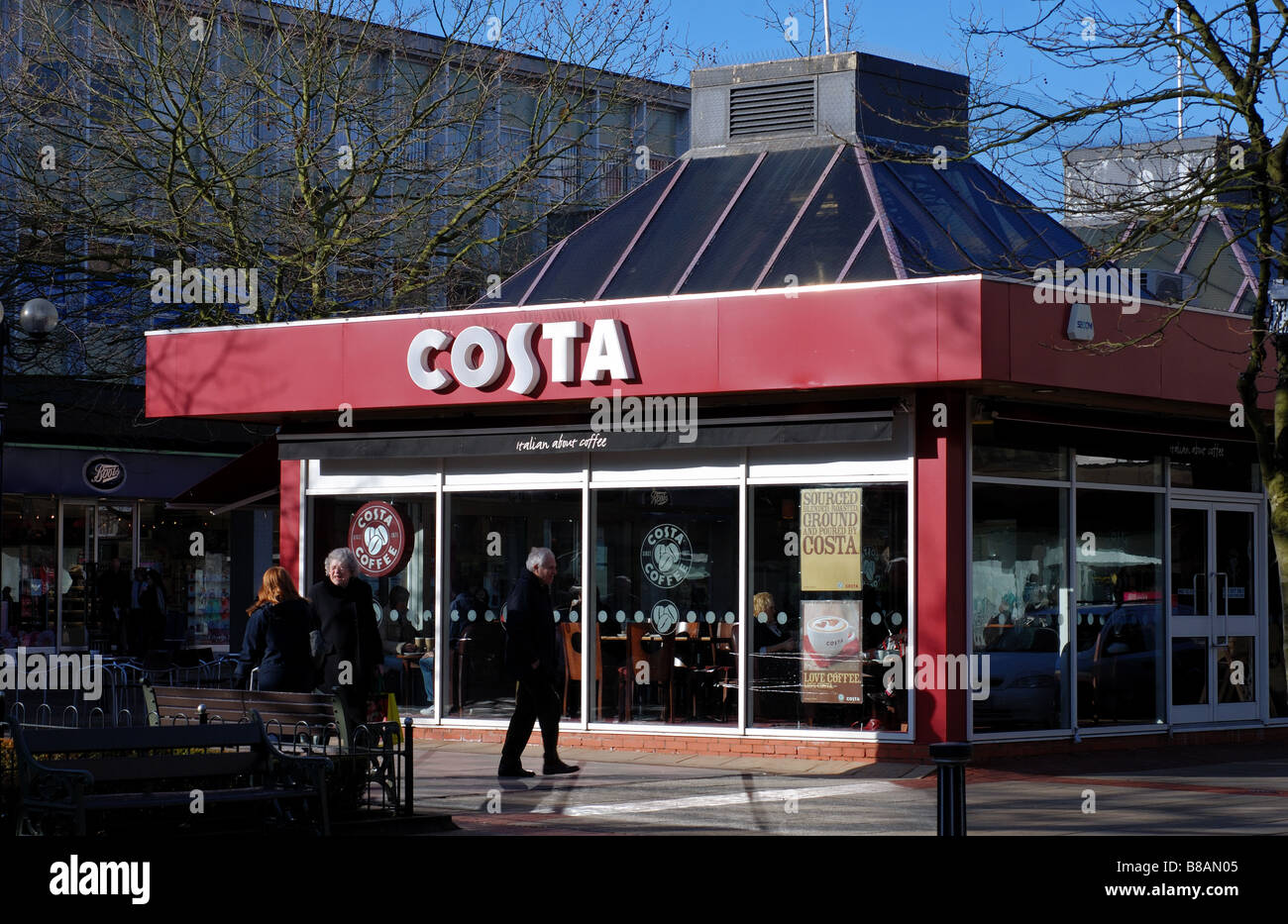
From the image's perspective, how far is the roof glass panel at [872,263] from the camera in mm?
15500

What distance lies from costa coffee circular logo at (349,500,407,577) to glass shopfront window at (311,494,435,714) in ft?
0.03

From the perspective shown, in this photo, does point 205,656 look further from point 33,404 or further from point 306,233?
point 306,233

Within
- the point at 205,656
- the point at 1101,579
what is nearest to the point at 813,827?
the point at 1101,579

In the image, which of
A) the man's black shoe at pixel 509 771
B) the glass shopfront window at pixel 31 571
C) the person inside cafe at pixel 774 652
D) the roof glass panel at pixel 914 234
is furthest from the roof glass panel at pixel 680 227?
the glass shopfront window at pixel 31 571

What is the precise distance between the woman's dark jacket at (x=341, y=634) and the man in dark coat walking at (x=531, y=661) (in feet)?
3.80

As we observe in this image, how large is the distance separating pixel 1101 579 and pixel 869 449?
2.87m

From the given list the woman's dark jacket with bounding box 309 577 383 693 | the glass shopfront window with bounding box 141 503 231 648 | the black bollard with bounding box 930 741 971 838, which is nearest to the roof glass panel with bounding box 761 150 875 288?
the woman's dark jacket with bounding box 309 577 383 693

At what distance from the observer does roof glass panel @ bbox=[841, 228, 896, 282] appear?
15.5 meters

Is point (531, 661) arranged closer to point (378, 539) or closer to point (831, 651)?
A: point (831, 651)

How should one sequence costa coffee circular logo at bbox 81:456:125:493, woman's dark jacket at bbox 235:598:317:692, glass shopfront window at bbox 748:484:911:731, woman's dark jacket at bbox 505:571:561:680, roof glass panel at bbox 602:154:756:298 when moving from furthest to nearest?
costa coffee circular logo at bbox 81:456:125:493 < roof glass panel at bbox 602:154:756:298 < glass shopfront window at bbox 748:484:911:731 < woman's dark jacket at bbox 505:571:561:680 < woman's dark jacket at bbox 235:598:317:692

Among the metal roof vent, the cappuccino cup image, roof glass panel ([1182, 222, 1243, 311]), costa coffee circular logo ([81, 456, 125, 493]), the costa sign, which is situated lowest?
the cappuccino cup image

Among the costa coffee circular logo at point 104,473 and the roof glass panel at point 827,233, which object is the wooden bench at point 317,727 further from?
the costa coffee circular logo at point 104,473

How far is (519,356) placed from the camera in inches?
629

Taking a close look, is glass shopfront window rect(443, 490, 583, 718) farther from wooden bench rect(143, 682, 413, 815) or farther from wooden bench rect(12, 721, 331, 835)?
wooden bench rect(12, 721, 331, 835)
